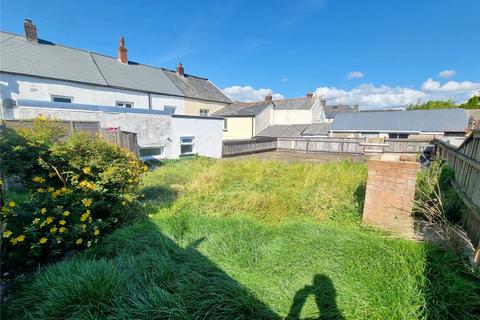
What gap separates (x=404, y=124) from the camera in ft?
76.2

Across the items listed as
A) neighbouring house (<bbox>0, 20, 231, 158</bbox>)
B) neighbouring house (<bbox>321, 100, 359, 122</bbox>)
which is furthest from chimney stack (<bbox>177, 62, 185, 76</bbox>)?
neighbouring house (<bbox>321, 100, 359, 122</bbox>)

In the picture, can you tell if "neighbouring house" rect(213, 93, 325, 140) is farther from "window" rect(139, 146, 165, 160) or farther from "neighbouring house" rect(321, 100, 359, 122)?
"neighbouring house" rect(321, 100, 359, 122)

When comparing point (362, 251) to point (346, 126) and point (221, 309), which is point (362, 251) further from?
point (346, 126)

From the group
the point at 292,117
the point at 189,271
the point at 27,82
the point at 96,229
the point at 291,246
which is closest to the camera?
the point at 189,271

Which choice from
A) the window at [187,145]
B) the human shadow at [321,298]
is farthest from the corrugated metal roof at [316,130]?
the human shadow at [321,298]

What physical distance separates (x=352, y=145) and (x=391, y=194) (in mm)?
17016

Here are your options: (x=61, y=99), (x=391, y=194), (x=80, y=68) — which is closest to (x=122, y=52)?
(x=80, y=68)

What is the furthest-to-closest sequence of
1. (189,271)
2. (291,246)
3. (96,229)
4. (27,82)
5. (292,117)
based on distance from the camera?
(292,117) < (27,82) < (96,229) < (291,246) < (189,271)

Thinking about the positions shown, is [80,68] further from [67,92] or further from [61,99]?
[61,99]

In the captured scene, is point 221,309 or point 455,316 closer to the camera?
point 455,316

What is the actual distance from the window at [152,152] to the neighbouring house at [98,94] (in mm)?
54

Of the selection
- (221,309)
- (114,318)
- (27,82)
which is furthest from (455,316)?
(27,82)

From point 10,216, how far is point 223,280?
2857 millimetres

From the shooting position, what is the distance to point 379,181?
3.49 m
